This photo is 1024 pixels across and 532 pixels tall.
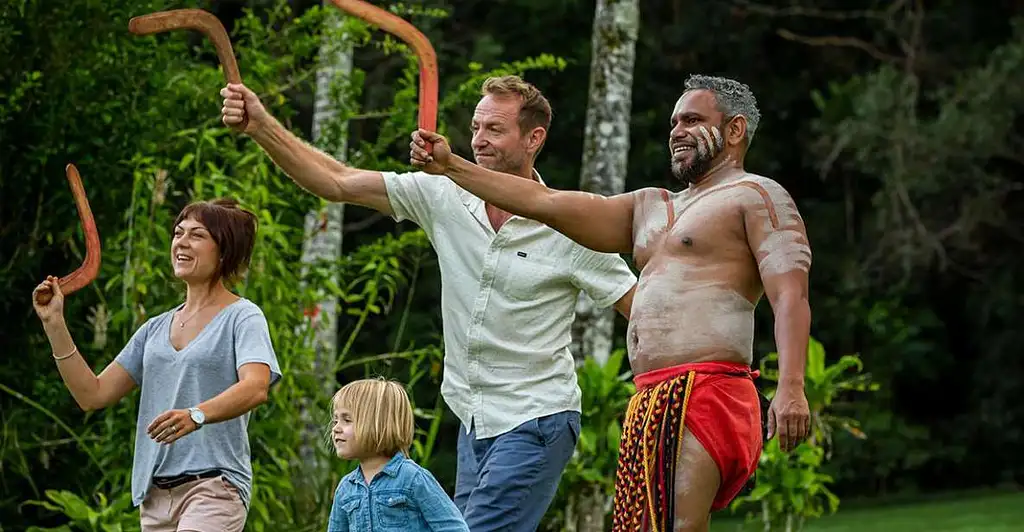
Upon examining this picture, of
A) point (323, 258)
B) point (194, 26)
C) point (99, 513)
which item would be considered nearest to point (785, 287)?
point (194, 26)

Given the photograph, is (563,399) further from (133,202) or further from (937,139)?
(937,139)

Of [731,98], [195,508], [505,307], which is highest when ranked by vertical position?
[731,98]

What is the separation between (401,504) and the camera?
439 centimetres

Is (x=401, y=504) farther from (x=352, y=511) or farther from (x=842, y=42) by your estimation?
(x=842, y=42)

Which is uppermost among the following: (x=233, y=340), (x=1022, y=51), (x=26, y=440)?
(x=1022, y=51)

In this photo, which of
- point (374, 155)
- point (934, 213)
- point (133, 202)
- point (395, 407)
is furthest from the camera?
point (934, 213)

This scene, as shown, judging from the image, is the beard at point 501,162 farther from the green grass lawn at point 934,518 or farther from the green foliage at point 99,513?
the green grass lawn at point 934,518

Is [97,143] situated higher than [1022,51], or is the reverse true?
[1022,51]

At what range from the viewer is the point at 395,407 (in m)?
4.43

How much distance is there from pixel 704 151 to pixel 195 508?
158 centimetres

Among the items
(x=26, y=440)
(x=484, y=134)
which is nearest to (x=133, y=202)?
(x=26, y=440)

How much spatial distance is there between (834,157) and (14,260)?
467 inches

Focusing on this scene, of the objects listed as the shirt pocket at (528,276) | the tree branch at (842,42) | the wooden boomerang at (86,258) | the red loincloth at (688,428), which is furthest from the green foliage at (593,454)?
the tree branch at (842,42)

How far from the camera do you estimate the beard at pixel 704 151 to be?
4453mm
